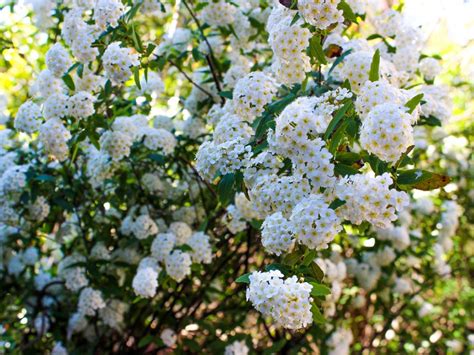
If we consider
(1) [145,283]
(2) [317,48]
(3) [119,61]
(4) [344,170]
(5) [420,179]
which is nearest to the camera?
(5) [420,179]

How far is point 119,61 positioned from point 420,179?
1323mm

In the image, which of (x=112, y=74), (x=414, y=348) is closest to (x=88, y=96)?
(x=112, y=74)

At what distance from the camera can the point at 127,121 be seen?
3.04 metres

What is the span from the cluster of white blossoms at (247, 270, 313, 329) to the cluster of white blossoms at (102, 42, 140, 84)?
45.1 inches

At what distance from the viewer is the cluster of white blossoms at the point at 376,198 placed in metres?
1.70

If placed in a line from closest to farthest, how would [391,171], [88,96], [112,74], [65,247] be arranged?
[391,171]
[112,74]
[88,96]
[65,247]

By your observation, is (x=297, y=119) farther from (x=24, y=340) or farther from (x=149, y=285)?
(x=24, y=340)

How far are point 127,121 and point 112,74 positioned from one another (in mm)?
605

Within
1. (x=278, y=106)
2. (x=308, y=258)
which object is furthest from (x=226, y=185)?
(x=278, y=106)

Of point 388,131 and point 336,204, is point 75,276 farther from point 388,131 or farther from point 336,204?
point 388,131

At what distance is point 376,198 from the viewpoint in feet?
5.59

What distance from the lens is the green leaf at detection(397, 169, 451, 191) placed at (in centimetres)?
180

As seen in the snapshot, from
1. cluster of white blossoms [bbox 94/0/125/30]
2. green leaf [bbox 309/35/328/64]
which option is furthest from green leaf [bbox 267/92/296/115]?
cluster of white blossoms [bbox 94/0/125/30]

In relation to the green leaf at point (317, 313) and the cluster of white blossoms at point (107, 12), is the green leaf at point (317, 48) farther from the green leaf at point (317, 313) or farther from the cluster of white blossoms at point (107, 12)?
the green leaf at point (317, 313)
